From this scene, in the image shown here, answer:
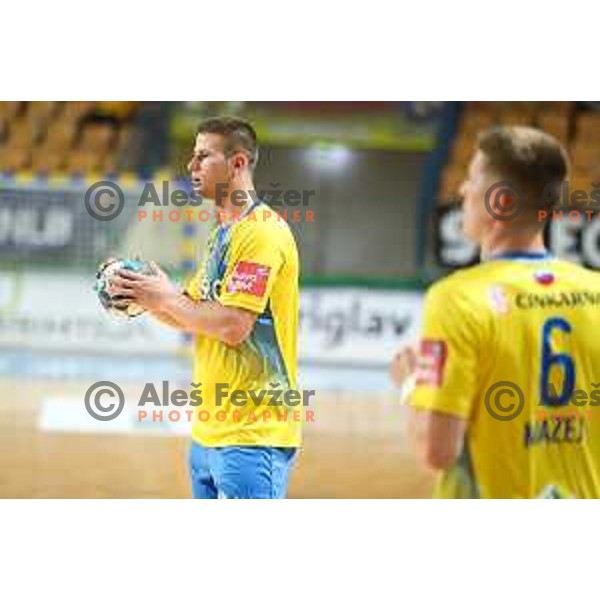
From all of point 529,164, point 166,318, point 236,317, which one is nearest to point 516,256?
point 529,164

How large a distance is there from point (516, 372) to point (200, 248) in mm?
1513

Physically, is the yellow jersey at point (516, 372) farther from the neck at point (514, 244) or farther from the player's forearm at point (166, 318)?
the player's forearm at point (166, 318)

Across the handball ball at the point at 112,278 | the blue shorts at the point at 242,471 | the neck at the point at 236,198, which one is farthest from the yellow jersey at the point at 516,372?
the handball ball at the point at 112,278

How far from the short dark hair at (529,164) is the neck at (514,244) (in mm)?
73

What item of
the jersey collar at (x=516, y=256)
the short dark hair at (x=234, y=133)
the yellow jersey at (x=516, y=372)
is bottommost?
the yellow jersey at (x=516, y=372)

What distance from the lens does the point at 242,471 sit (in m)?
3.57

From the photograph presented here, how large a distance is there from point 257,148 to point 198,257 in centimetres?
39

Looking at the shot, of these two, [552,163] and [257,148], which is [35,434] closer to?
Result: [257,148]

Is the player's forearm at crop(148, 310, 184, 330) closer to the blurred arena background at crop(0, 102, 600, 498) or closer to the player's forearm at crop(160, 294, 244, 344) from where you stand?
the player's forearm at crop(160, 294, 244, 344)

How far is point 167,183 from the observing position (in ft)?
15.0

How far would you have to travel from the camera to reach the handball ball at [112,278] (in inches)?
147

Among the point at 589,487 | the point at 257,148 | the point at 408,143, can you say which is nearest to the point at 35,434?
the point at 257,148

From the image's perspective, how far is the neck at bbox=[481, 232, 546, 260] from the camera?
A: 2760mm

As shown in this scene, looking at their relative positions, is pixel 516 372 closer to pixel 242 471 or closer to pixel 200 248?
pixel 242 471
